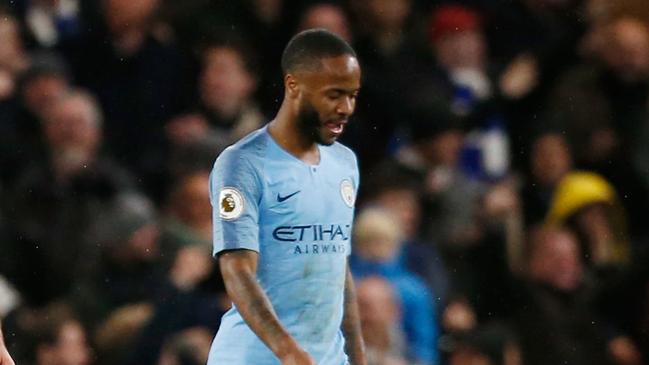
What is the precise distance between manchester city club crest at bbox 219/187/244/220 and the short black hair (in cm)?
44

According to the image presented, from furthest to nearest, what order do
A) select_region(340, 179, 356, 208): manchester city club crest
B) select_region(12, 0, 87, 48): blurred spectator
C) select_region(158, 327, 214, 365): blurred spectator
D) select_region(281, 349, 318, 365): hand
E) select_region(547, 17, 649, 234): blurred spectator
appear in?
1. select_region(547, 17, 649, 234): blurred spectator
2. select_region(12, 0, 87, 48): blurred spectator
3. select_region(158, 327, 214, 365): blurred spectator
4. select_region(340, 179, 356, 208): manchester city club crest
5. select_region(281, 349, 318, 365): hand

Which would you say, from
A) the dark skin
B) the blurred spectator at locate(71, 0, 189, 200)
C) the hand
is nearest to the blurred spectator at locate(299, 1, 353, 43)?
the blurred spectator at locate(71, 0, 189, 200)

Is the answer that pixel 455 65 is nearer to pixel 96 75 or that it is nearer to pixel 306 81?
pixel 96 75

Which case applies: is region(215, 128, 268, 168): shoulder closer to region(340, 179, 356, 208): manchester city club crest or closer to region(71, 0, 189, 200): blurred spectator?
region(340, 179, 356, 208): manchester city club crest

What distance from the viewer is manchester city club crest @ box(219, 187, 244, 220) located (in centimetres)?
478

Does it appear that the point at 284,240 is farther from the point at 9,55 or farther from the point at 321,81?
the point at 9,55

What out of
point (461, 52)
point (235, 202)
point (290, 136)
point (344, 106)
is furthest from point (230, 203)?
point (461, 52)

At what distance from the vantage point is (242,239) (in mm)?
4762

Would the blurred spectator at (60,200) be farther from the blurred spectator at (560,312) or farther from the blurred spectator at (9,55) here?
the blurred spectator at (560,312)

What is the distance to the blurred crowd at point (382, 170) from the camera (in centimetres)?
795

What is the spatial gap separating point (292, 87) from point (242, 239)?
1.72 ft

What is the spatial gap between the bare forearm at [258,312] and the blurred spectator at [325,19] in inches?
186

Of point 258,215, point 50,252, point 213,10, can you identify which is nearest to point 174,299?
point 50,252

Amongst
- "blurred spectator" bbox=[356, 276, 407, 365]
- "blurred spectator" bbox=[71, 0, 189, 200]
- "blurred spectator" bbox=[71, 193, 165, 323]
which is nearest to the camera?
"blurred spectator" bbox=[356, 276, 407, 365]
